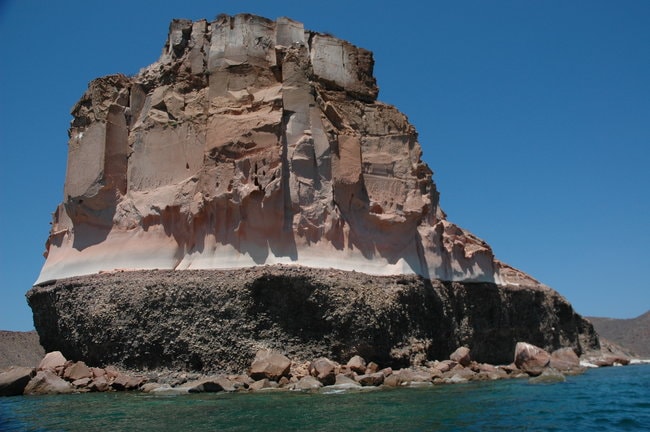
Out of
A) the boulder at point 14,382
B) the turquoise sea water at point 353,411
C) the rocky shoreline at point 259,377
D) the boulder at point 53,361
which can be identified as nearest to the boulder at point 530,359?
the rocky shoreline at point 259,377

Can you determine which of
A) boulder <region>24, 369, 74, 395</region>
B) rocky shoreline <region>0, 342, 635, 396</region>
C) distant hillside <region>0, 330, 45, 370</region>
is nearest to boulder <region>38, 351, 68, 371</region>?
rocky shoreline <region>0, 342, 635, 396</region>

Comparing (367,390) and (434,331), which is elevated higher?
(434,331)

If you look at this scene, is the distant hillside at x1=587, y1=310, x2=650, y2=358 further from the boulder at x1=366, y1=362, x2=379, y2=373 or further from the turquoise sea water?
the turquoise sea water

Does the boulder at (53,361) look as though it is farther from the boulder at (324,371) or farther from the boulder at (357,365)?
the boulder at (357,365)

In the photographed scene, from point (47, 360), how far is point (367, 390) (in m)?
9.89

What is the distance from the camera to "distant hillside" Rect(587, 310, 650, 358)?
179ft

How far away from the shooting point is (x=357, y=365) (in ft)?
60.1

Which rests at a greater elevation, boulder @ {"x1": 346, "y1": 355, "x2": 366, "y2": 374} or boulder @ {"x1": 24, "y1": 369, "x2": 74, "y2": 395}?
boulder @ {"x1": 346, "y1": 355, "x2": 366, "y2": 374}

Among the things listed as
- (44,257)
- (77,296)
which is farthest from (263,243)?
(44,257)

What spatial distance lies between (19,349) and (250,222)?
24.2 meters

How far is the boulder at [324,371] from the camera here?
17078mm

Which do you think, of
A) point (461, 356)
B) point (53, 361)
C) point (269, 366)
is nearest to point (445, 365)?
point (461, 356)

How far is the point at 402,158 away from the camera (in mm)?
24531

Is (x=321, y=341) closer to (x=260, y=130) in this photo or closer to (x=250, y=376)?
(x=250, y=376)
